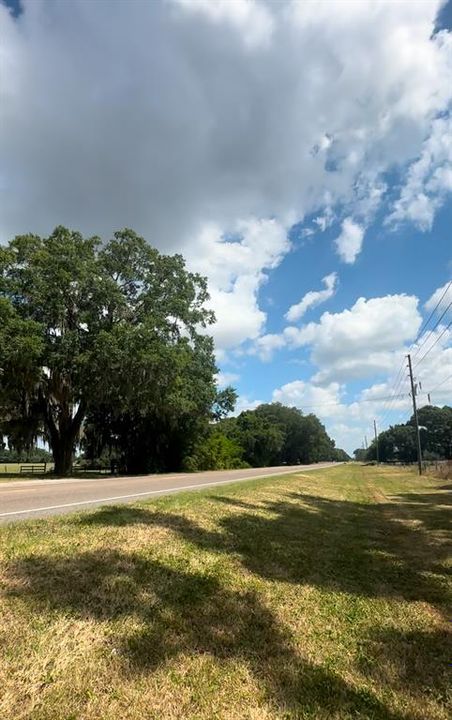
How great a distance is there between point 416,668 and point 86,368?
80.8 ft

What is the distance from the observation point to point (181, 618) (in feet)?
15.3

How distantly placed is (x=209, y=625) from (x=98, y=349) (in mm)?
23031

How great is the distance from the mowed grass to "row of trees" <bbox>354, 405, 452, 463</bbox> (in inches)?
5198

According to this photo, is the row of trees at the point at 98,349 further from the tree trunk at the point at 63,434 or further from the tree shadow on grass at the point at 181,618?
the tree shadow on grass at the point at 181,618

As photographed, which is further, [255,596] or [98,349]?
[98,349]

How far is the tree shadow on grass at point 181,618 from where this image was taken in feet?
12.0

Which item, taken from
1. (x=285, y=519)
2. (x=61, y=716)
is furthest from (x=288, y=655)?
(x=285, y=519)

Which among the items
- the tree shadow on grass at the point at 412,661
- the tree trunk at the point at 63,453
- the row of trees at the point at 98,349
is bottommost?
the tree shadow on grass at the point at 412,661

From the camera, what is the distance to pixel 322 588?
611cm

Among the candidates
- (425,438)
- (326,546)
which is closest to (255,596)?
(326,546)

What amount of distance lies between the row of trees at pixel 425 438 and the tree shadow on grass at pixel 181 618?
13389 cm

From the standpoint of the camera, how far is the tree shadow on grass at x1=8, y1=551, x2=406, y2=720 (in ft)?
12.0

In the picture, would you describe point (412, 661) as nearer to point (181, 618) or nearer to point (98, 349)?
point (181, 618)

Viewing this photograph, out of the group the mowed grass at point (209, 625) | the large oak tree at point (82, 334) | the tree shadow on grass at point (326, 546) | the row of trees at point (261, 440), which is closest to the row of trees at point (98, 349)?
the large oak tree at point (82, 334)
